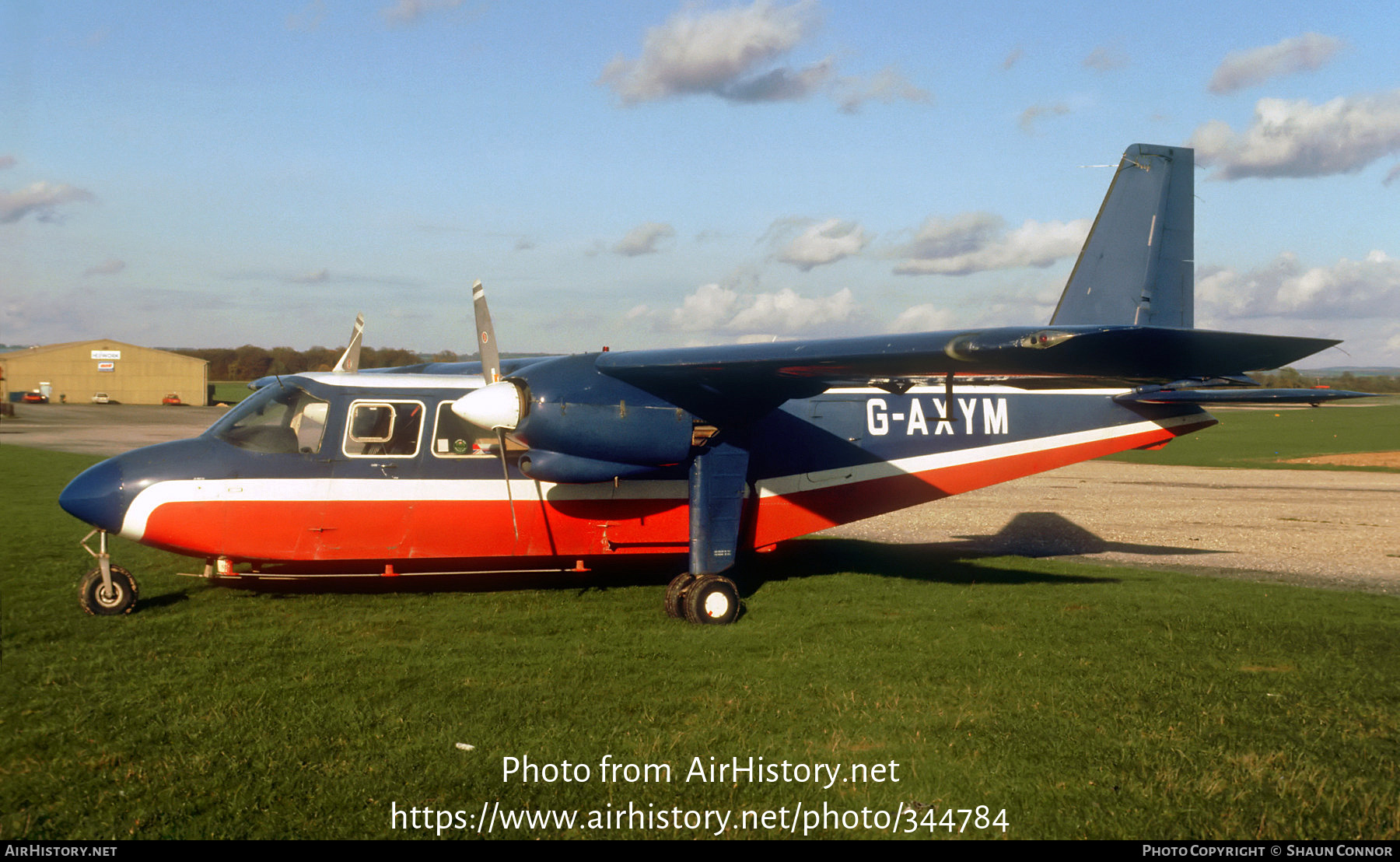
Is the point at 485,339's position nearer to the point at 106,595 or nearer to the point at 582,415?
the point at 582,415

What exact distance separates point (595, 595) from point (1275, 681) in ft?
23.5

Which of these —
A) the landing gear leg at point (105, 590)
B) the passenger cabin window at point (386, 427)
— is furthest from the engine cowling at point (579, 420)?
the landing gear leg at point (105, 590)

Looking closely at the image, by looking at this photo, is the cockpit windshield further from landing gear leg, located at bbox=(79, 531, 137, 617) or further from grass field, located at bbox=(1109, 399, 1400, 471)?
grass field, located at bbox=(1109, 399, 1400, 471)

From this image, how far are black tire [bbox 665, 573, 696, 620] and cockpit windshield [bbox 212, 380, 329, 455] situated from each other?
4.32m

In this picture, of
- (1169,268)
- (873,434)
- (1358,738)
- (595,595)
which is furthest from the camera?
(1169,268)

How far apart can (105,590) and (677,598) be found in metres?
5.98

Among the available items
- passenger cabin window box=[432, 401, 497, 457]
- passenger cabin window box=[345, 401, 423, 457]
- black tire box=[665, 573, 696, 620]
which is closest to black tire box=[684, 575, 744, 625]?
black tire box=[665, 573, 696, 620]

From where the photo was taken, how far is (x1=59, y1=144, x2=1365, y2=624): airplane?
952cm

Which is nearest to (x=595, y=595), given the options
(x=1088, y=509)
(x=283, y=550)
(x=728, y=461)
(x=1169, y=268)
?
(x=728, y=461)

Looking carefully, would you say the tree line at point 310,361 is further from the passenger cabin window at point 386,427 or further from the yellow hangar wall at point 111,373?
the yellow hangar wall at point 111,373

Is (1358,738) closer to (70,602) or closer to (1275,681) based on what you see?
(1275,681)

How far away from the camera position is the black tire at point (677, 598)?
10.2m

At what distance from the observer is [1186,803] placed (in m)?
5.52

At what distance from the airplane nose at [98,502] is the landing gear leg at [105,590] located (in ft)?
0.90
